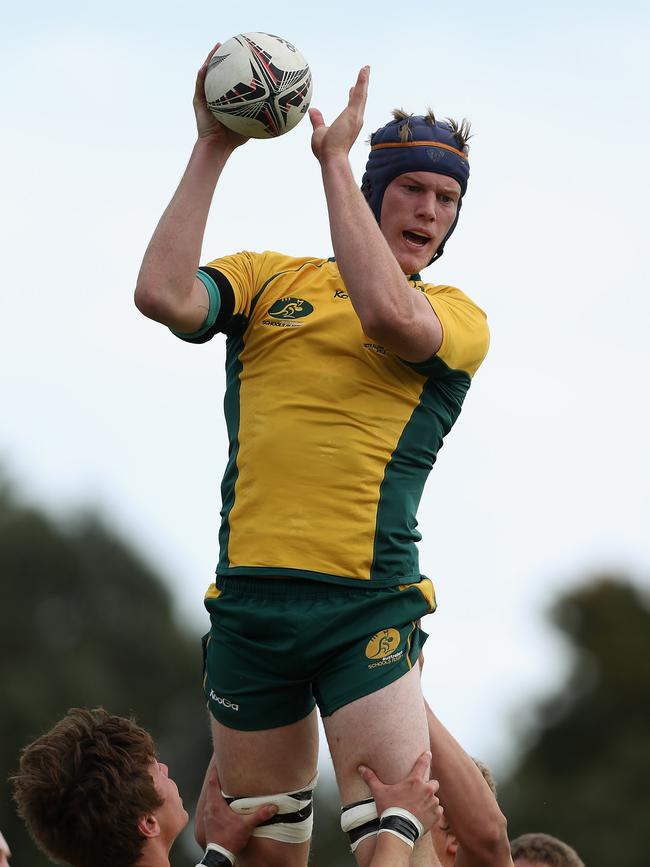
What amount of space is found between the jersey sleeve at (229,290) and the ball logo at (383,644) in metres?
1.42

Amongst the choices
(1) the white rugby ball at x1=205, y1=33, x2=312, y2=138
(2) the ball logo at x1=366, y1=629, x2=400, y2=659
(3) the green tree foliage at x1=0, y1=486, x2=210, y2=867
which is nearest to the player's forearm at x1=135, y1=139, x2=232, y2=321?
(1) the white rugby ball at x1=205, y1=33, x2=312, y2=138

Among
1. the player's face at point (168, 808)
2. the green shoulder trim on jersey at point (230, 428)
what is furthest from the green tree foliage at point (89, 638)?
the green shoulder trim on jersey at point (230, 428)

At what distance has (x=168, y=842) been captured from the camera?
6812 millimetres

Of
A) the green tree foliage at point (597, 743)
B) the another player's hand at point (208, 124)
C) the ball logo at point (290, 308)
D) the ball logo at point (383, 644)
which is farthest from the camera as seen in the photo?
the green tree foliage at point (597, 743)

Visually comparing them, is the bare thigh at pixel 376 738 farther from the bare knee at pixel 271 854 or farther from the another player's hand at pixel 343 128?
the another player's hand at pixel 343 128

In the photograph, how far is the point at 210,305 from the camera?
6609 millimetres

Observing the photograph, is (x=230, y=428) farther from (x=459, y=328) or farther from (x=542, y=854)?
(x=542, y=854)

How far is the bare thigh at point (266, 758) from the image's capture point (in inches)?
259

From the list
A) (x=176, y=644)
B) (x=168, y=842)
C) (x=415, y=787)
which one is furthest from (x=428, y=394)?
(x=176, y=644)

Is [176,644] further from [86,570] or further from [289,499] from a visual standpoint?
[289,499]

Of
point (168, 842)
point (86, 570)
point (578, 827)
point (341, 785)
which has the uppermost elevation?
point (341, 785)

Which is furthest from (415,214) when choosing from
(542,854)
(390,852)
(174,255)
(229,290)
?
(542,854)

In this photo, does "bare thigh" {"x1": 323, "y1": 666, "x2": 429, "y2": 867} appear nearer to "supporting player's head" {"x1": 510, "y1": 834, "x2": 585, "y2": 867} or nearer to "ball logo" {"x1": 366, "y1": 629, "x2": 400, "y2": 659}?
"ball logo" {"x1": 366, "y1": 629, "x2": 400, "y2": 659}

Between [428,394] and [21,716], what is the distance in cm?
3104
